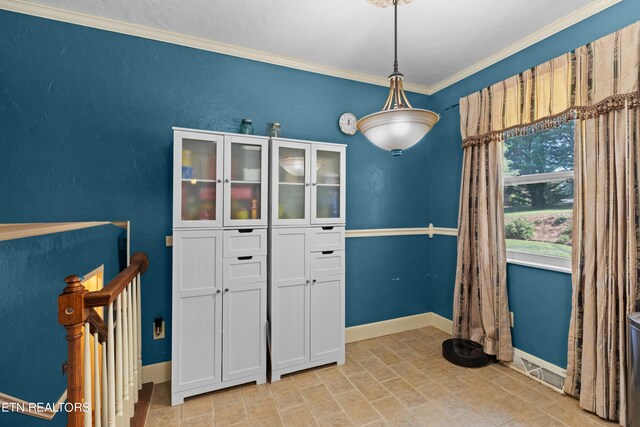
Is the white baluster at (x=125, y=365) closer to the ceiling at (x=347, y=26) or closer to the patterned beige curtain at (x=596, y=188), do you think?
the ceiling at (x=347, y=26)

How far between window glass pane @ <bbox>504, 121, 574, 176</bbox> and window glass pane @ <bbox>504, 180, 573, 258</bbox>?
0.14m

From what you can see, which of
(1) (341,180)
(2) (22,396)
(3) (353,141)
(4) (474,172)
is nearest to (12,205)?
(2) (22,396)

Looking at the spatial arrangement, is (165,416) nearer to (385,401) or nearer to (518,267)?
(385,401)

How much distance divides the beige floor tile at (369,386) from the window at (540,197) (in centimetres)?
164

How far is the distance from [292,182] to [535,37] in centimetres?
239

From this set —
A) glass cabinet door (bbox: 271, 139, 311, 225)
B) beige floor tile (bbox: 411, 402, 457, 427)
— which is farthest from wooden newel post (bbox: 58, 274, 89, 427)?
beige floor tile (bbox: 411, 402, 457, 427)

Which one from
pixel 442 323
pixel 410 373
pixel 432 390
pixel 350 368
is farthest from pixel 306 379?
pixel 442 323

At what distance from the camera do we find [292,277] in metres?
2.54

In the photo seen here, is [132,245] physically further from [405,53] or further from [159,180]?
[405,53]

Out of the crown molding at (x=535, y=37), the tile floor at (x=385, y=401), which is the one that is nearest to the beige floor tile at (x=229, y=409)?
the tile floor at (x=385, y=401)

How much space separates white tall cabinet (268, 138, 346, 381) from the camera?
2.48 meters

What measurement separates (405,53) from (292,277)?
2334mm

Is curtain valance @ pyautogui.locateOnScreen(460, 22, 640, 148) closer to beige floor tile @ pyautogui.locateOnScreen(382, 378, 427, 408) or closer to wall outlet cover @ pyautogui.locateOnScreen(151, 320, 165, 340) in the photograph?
beige floor tile @ pyautogui.locateOnScreen(382, 378, 427, 408)

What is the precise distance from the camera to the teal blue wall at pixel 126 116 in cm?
209
